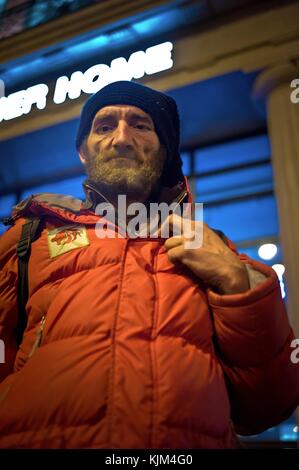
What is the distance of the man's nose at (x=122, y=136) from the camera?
63.9 inches

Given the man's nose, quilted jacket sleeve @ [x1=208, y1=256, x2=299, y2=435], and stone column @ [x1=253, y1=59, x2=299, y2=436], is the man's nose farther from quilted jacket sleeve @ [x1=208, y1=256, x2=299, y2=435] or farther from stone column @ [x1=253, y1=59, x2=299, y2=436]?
stone column @ [x1=253, y1=59, x2=299, y2=436]

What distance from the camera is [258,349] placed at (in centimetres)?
119

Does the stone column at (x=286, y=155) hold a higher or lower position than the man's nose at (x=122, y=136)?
higher

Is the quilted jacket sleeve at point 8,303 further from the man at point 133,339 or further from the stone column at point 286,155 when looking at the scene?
the stone column at point 286,155

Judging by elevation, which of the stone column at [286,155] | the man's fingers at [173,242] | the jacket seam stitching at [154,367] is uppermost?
the stone column at [286,155]

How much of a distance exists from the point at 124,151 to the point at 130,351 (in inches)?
32.7

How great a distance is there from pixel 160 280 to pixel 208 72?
3.17 metres

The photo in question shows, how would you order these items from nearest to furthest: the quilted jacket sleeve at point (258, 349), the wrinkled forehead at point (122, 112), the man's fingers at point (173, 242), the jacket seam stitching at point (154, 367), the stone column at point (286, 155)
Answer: the jacket seam stitching at point (154, 367) → the quilted jacket sleeve at point (258, 349) → the man's fingers at point (173, 242) → the wrinkled forehead at point (122, 112) → the stone column at point (286, 155)

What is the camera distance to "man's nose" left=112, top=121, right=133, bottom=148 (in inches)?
63.9

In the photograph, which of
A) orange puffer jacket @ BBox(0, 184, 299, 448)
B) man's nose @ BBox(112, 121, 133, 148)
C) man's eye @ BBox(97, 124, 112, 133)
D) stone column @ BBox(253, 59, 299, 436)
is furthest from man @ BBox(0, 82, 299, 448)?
stone column @ BBox(253, 59, 299, 436)

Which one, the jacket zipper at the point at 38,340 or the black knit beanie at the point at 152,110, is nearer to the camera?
the jacket zipper at the point at 38,340

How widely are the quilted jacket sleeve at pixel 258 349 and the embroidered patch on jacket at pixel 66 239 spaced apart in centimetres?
44

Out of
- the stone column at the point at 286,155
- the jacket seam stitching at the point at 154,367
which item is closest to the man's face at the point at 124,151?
the jacket seam stitching at the point at 154,367

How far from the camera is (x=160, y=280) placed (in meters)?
1.25
